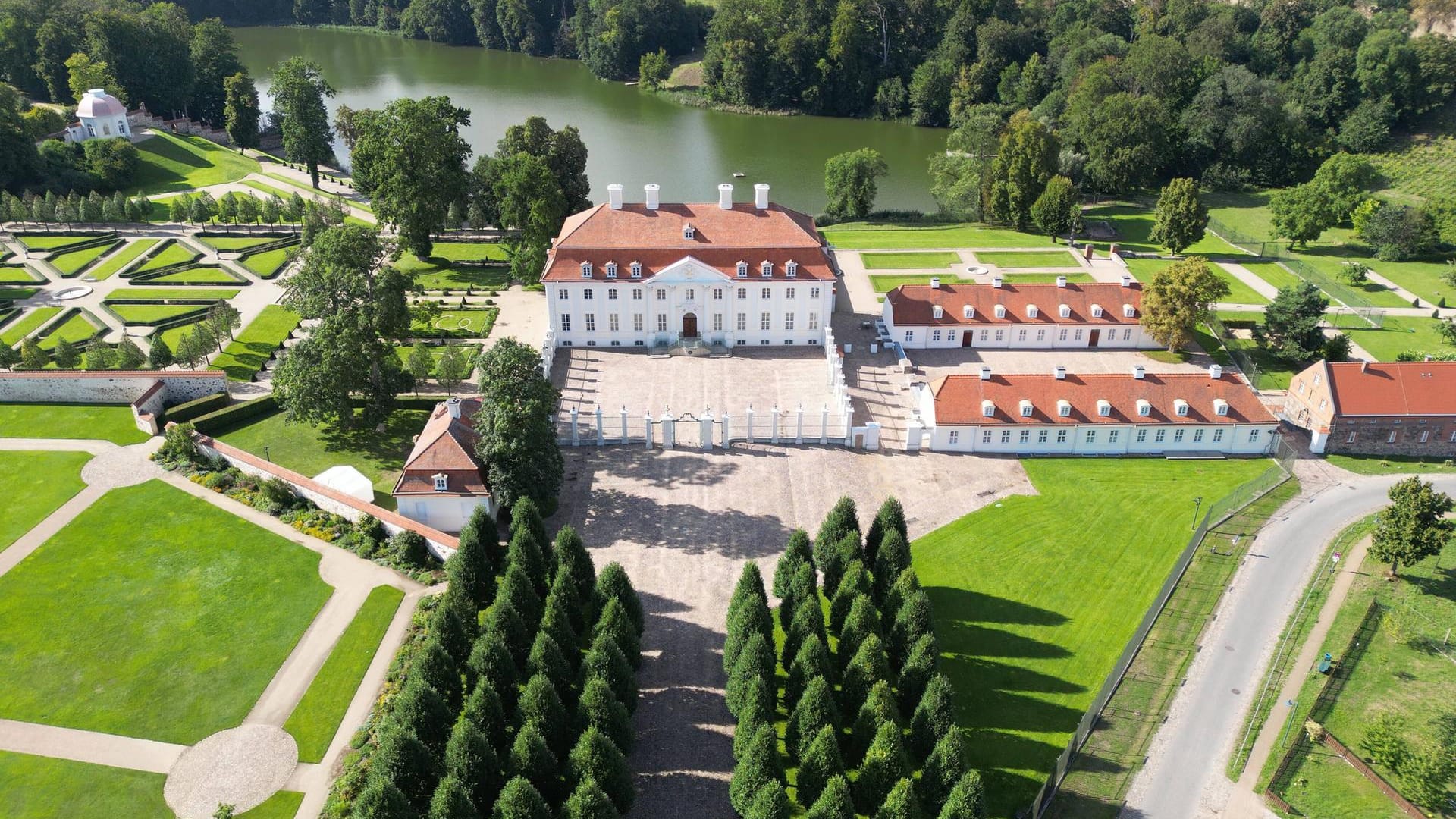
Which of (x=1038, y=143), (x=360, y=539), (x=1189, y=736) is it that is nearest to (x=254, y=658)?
(x=360, y=539)

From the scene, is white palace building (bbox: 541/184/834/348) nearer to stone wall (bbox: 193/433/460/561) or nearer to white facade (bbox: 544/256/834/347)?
white facade (bbox: 544/256/834/347)

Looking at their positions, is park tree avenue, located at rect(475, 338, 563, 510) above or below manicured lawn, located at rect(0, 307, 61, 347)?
above

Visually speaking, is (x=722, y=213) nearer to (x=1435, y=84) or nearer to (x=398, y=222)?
(x=398, y=222)

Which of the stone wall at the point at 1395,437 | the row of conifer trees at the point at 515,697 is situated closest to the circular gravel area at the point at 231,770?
the row of conifer trees at the point at 515,697

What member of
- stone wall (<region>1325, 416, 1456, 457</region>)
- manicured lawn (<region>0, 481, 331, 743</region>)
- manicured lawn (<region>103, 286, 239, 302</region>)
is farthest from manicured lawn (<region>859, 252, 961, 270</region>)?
manicured lawn (<region>0, 481, 331, 743</region>)

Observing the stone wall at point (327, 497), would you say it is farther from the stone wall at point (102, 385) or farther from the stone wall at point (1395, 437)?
the stone wall at point (1395, 437)
